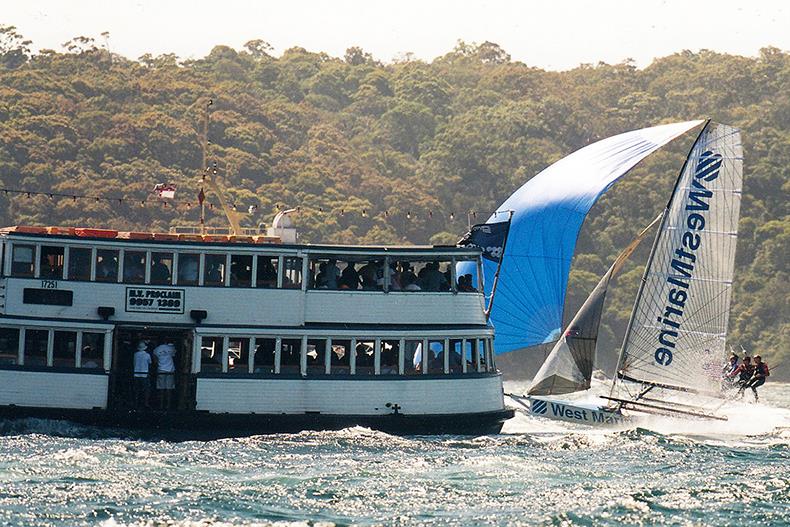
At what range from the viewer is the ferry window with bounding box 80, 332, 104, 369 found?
2788cm

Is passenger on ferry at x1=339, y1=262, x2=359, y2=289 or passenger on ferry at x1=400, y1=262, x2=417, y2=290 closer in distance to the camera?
passenger on ferry at x1=339, y1=262, x2=359, y2=289

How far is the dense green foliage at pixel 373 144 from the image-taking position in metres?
76.6

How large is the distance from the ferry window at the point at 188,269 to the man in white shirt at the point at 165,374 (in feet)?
3.94

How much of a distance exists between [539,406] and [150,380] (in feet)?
28.4

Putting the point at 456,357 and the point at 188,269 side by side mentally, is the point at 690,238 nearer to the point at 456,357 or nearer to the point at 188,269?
the point at 456,357

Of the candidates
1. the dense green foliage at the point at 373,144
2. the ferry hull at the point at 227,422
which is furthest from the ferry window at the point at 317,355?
the dense green foliage at the point at 373,144

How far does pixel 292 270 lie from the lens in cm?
2855

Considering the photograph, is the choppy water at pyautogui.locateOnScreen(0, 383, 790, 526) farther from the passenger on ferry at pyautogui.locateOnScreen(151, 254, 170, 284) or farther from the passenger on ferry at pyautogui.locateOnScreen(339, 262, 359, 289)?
the passenger on ferry at pyautogui.locateOnScreen(151, 254, 170, 284)

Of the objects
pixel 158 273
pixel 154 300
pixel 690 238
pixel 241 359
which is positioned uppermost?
pixel 690 238

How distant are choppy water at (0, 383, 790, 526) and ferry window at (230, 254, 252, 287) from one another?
9.08ft

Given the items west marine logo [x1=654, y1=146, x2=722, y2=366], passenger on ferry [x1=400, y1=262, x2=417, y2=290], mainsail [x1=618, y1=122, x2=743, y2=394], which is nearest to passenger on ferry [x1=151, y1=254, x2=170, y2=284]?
passenger on ferry [x1=400, y1=262, x2=417, y2=290]

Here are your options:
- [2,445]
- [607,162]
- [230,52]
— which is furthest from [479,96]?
[2,445]

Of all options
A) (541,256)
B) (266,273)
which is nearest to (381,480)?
(266,273)

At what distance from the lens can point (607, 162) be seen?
33.4 metres
